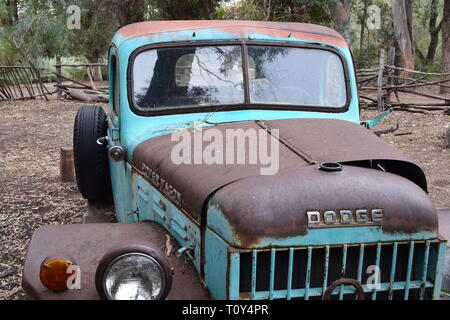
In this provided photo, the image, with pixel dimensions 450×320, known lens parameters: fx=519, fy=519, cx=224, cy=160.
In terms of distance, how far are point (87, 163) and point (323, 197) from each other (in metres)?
2.72

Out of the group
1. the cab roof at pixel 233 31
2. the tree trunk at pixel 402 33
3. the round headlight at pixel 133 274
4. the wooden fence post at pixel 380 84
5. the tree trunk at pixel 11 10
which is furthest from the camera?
the tree trunk at pixel 11 10

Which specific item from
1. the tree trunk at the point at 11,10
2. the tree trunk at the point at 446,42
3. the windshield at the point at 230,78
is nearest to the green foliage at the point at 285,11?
the tree trunk at the point at 446,42

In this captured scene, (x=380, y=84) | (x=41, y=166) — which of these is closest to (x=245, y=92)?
(x=41, y=166)

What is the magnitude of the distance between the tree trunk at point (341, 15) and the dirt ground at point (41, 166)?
2751 millimetres

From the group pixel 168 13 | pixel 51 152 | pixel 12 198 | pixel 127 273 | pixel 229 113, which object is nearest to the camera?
pixel 127 273

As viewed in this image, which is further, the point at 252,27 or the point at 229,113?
the point at 252,27

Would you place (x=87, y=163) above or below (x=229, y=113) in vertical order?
below

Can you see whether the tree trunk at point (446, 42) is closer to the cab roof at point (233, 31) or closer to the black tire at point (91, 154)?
the cab roof at point (233, 31)

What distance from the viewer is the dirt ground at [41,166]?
4961mm

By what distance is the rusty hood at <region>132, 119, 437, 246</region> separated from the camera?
2.00 meters

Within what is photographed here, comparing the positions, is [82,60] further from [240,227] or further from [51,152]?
[240,227]

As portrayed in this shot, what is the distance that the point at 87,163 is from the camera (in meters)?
4.29

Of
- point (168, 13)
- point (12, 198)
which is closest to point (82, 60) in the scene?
point (168, 13)

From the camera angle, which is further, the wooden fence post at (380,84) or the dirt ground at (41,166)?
the wooden fence post at (380,84)
